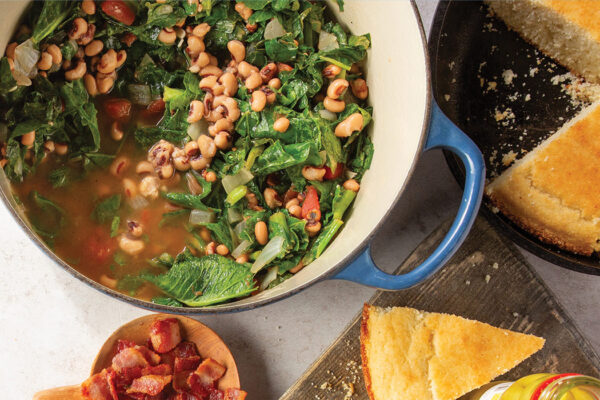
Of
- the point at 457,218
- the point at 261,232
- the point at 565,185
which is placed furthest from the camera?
the point at 565,185

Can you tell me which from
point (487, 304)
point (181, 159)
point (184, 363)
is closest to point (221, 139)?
point (181, 159)

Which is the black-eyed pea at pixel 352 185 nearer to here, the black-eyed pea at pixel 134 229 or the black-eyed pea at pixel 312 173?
the black-eyed pea at pixel 312 173

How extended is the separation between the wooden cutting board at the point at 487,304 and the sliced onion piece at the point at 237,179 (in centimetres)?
70

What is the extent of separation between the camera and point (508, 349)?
7.30 ft

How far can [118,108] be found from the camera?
2.07 metres

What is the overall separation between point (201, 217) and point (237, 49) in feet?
1.90

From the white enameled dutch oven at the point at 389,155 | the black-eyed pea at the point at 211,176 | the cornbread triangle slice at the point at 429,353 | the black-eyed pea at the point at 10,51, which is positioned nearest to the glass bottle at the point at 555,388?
the cornbread triangle slice at the point at 429,353

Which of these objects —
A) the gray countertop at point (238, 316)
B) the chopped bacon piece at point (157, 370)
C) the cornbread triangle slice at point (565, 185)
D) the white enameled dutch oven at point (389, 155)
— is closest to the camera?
the white enameled dutch oven at point (389, 155)

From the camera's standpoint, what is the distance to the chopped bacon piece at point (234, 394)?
2244mm

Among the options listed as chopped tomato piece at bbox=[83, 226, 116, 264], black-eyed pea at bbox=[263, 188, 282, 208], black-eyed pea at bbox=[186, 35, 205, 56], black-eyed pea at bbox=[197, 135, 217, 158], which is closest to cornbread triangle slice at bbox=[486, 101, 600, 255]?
black-eyed pea at bbox=[263, 188, 282, 208]

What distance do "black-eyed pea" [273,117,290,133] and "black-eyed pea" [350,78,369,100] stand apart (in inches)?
11.9

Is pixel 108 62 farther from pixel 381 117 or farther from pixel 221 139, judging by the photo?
pixel 381 117

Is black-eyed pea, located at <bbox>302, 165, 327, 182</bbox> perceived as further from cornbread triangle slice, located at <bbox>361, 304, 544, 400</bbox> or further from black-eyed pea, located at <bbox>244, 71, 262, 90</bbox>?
cornbread triangle slice, located at <bbox>361, 304, 544, 400</bbox>

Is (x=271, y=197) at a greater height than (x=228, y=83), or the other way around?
(x=228, y=83)
